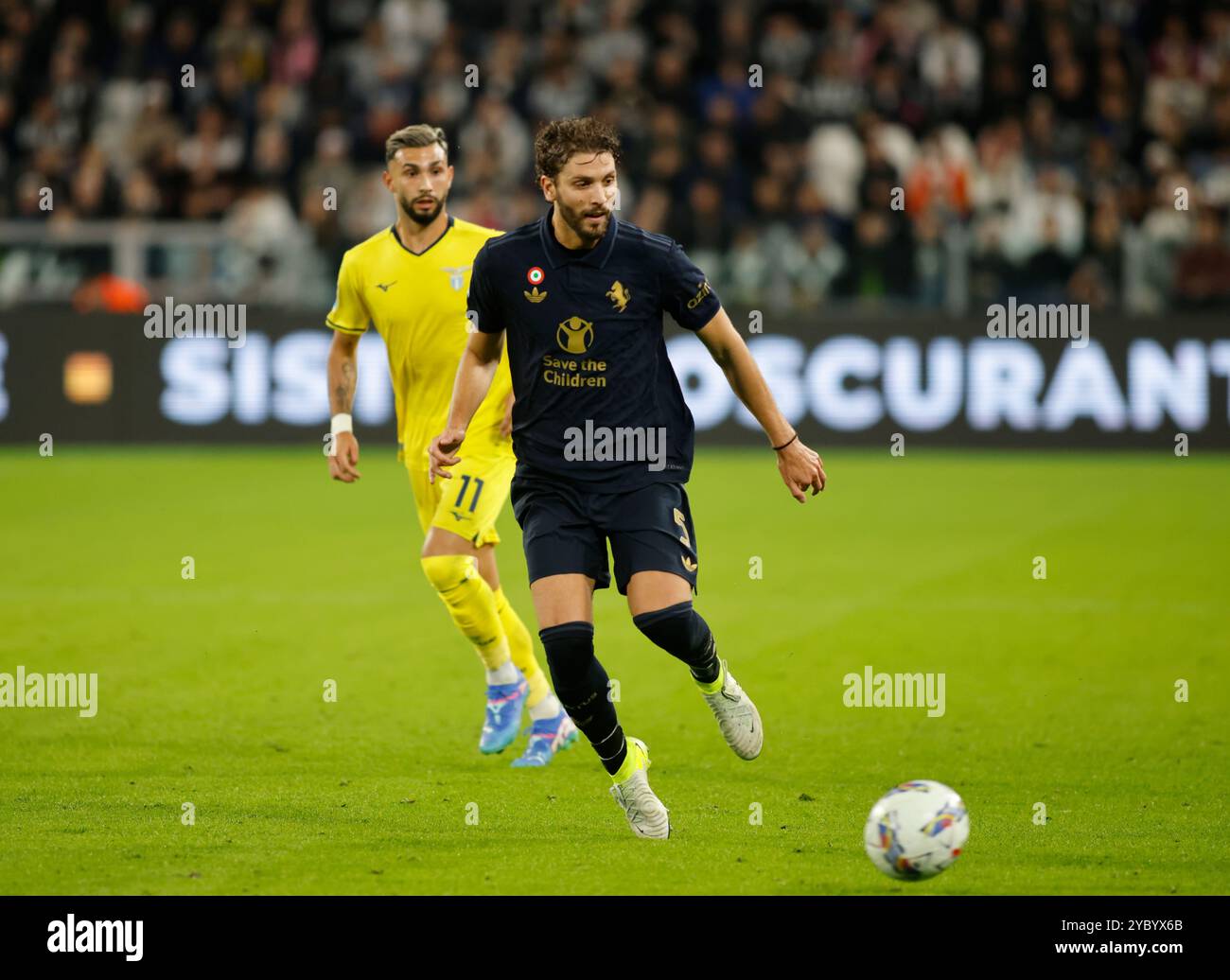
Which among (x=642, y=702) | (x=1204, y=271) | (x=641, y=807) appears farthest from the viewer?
(x=1204, y=271)

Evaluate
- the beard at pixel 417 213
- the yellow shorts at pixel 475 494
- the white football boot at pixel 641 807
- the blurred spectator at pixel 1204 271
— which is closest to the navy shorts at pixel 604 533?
the white football boot at pixel 641 807

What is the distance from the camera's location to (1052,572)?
12922 millimetres

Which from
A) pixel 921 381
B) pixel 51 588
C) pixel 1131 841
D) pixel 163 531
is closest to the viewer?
pixel 1131 841

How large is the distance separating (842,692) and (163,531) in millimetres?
7214

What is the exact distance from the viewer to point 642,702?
9.26m

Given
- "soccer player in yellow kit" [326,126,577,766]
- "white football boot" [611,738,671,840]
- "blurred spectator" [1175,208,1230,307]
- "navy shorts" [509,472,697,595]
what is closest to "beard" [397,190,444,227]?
"soccer player in yellow kit" [326,126,577,766]

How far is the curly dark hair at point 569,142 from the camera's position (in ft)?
21.1

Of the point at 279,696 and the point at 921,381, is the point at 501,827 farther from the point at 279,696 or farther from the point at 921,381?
the point at 921,381

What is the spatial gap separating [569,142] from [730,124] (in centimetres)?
1532

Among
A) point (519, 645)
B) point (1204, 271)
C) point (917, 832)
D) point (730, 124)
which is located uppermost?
point (730, 124)

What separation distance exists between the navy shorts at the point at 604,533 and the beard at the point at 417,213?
1.98 m

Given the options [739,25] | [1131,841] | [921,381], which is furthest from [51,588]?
[739,25]

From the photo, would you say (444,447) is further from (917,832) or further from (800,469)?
(917,832)

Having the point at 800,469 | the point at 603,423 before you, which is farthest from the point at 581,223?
the point at 800,469
